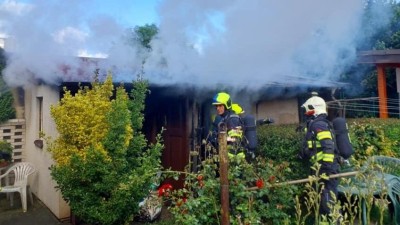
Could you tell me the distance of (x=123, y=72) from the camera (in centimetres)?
658

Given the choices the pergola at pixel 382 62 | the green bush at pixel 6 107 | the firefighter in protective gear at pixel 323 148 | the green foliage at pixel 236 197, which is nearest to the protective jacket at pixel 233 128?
the green foliage at pixel 236 197

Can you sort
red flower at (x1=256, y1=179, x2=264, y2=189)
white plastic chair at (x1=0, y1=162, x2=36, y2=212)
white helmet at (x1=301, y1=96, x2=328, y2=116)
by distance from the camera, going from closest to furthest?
red flower at (x1=256, y1=179, x2=264, y2=189), white helmet at (x1=301, y1=96, x2=328, y2=116), white plastic chair at (x1=0, y1=162, x2=36, y2=212)

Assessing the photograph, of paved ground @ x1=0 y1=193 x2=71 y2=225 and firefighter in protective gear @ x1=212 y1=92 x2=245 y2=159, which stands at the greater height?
firefighter in protective gear @ x1=212 y1=92 x2=245 y2=159

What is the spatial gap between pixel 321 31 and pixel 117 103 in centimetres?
492

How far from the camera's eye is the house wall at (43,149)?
602cm

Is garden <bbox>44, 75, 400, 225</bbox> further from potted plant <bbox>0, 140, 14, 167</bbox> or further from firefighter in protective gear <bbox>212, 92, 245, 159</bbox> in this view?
potted plant <bbox>0, 140, 14, 167</bbox>

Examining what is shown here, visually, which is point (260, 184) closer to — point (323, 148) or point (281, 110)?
point (323, 148)

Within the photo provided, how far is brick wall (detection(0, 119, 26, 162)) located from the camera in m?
8.13

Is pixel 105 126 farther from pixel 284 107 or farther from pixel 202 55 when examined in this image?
pixel 284 107

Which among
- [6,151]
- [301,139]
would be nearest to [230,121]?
[301,139]

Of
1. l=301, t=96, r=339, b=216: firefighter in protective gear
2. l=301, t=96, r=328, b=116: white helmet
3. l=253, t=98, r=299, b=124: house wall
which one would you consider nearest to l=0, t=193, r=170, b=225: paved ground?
l=301, t=96, r=339, b=216: firefighter in protective gear

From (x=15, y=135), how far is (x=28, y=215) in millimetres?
2628

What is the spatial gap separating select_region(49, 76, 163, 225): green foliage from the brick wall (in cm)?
415

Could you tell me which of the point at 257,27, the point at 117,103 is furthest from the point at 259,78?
the point at 117,103
